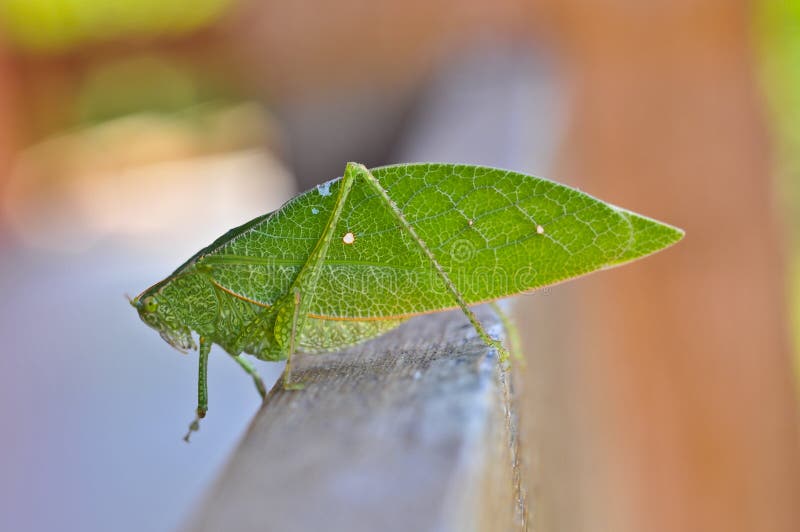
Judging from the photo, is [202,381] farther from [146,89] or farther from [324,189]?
[146,89]

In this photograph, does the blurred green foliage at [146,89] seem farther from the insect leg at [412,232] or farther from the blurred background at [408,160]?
the insect leg at [412,232]

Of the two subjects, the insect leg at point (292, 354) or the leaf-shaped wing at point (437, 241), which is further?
the leaf-shaped wing at point (437, 241)

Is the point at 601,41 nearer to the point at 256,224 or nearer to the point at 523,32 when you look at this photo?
the point at 523,32

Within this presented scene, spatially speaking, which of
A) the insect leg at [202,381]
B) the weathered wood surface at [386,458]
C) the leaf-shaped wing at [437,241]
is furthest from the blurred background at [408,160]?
the insect leg at [202,381]

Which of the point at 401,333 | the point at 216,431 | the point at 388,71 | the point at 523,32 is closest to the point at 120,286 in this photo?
the point at 216,431

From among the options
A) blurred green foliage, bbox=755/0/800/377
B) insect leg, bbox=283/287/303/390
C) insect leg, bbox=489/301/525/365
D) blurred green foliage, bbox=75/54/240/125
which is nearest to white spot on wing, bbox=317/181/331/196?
insect leg, bbox=283/287/303/390

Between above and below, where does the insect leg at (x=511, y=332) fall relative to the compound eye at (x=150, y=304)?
below
